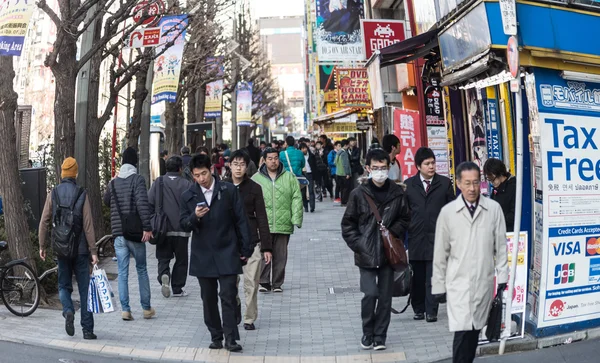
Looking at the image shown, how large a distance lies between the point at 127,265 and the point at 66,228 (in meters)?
1.31

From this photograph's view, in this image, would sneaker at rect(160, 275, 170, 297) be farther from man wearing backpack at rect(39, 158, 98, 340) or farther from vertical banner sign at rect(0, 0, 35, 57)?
vertical banner sign at rect(0, 0, 35, 57)

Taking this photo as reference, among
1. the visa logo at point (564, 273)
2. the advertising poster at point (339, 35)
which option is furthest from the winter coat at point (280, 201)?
the advertising poster at point (339, 35)

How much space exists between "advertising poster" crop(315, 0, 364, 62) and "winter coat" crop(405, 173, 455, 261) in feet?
51.4

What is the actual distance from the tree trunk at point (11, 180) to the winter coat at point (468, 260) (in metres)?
7.08

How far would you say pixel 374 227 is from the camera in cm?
859

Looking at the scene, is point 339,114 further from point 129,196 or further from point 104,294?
point 104,294

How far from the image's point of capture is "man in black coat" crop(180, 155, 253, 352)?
8.77m

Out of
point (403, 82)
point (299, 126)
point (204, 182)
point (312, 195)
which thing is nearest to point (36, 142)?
point (312, 195)

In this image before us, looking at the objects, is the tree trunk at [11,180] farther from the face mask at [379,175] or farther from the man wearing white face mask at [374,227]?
the face mask at [379,175]

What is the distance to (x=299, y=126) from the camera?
580 feet

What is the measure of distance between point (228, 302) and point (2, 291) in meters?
3.68

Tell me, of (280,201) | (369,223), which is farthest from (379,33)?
(369,223)

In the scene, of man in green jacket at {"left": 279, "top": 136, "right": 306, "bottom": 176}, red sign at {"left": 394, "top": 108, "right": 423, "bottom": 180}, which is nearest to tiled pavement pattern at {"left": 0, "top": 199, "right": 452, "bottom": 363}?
red sign at {"left": 394, "top": 108, "right": 423, "bottom": 180}

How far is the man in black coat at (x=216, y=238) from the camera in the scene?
8773 millimetres
